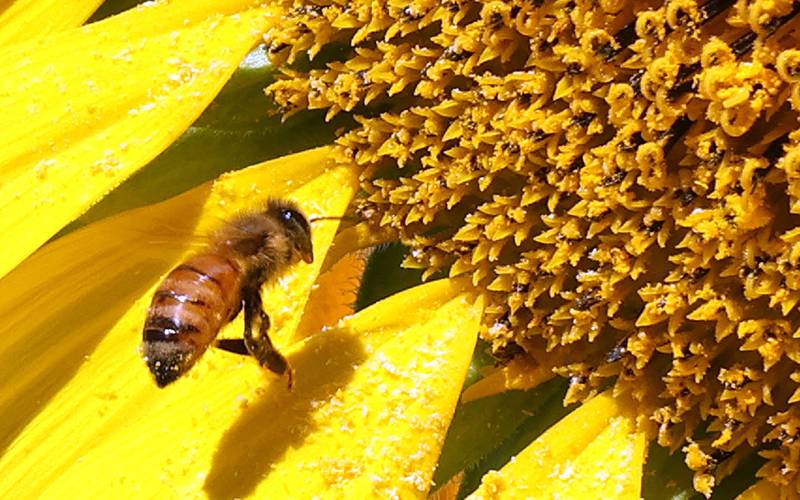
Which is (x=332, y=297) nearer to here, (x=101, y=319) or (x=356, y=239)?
(x=356, y=239)

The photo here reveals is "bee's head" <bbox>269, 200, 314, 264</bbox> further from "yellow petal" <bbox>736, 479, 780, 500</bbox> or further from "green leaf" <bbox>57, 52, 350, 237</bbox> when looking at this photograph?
"yellow petal" <bbox>736, 479, 780, 500</bbox>

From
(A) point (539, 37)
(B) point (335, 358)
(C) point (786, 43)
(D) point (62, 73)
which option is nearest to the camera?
(C) point (786, 43)

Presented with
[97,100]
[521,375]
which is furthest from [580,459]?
[97,100]

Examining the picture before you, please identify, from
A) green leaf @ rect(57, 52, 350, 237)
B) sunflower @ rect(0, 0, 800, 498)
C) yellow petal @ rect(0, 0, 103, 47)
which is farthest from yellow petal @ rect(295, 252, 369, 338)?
yellow petal @ rect(0, 0, 103, 47)

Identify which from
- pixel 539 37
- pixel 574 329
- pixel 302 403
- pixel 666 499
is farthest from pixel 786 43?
pixel 302 403

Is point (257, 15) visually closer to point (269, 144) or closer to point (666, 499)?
point (269, 144)
